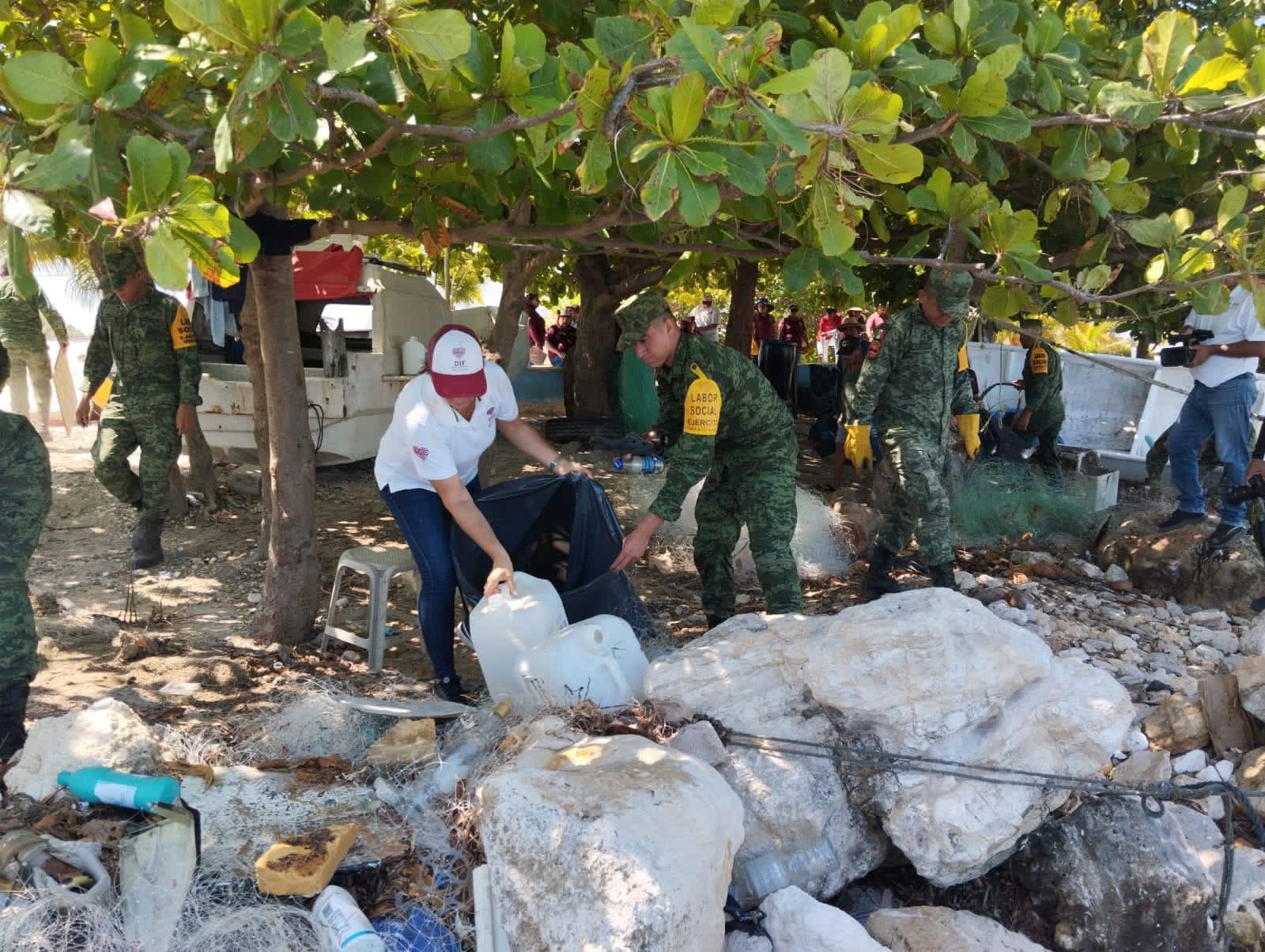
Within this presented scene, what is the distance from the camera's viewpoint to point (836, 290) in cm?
773

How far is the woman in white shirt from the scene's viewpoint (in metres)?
3.38

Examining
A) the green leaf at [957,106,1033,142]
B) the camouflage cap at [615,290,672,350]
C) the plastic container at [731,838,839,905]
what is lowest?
the plastic container at [731,838,839,905]

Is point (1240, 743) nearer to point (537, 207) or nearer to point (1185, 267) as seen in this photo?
point (1185, 267)

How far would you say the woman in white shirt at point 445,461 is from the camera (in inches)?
133

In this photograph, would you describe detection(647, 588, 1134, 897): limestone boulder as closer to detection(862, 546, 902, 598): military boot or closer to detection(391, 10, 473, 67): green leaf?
detection(391, 10, 473, 67): green leaf

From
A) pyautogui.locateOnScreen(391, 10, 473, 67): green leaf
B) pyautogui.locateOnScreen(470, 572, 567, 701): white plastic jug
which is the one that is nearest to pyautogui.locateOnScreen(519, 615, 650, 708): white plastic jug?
pyautogui.locateOnScreen(470, 572, 567, 701): white plastic jug

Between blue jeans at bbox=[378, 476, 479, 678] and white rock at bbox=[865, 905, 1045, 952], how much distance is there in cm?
187

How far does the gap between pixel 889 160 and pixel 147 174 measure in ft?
5.62

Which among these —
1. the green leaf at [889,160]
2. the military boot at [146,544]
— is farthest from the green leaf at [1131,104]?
the military boot at [146,544]

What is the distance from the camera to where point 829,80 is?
7.49ft

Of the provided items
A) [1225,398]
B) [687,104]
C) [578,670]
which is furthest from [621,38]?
[1225,398]

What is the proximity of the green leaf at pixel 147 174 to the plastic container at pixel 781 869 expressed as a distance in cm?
214

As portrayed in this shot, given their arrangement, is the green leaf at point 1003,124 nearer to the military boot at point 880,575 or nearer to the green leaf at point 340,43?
the green leaf at point 340,43

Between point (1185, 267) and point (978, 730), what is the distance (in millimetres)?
1705
